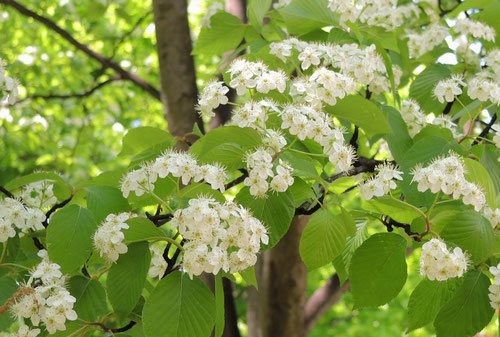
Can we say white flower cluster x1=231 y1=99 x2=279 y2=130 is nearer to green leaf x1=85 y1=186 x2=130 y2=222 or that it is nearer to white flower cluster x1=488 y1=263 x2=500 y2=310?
green leaf x1=85 y1=186 x2=130 y2=222

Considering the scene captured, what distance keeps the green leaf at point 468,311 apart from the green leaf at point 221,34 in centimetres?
127

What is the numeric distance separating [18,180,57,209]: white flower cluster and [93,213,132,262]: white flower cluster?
0.47m

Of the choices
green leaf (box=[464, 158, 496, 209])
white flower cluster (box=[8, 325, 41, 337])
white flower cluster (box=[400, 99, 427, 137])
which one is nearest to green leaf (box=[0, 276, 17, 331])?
white flower cluster (box=[8, 325, 41, 337])

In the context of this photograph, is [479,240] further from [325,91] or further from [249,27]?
[249,27]

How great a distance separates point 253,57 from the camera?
2.09 metres

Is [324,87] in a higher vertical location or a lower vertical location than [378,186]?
higher

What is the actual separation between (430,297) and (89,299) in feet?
2.58

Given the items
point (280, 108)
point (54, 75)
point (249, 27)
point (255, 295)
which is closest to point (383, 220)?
point (280, 108)

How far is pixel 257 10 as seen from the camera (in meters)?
2.38

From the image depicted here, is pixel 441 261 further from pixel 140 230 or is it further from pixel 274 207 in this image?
pixel 140 230

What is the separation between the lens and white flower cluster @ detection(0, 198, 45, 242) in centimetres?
183

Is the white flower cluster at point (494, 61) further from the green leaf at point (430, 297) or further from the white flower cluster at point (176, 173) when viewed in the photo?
the white flower cluster at point (176, 173)

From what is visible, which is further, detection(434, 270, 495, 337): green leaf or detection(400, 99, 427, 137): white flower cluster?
detection(400, 99, 427, 137): white flower cluster

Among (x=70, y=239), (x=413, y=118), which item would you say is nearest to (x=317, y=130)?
(x=70, y=239)
